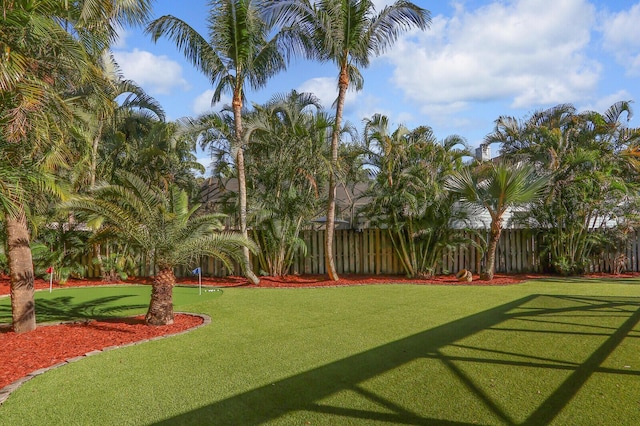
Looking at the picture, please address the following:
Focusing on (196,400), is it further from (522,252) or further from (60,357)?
(522,252)

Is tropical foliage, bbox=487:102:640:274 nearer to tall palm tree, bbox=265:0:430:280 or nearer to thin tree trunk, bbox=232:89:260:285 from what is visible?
tall palm tree, bbox=265:0:430:280

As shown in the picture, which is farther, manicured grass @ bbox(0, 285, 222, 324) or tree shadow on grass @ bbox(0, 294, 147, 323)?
manicured grass @ bbox(0, 285, 222, 324)

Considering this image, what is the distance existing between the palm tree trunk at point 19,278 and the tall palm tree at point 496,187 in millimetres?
9678

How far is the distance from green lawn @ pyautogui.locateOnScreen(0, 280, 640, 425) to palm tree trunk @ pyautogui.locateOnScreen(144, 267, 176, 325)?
0.77 m

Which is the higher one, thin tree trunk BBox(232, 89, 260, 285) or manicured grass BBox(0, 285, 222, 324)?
thin tree trunk BBox(232, 89, 260, 285)

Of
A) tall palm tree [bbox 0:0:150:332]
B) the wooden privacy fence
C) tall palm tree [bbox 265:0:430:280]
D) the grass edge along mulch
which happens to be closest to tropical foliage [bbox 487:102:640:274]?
the wooden privacy fence

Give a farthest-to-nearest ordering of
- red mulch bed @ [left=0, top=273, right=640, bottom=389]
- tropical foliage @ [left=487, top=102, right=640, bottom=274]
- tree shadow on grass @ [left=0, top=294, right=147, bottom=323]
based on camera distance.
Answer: tropical foliage @ [left=487, top=102, right=640, bottom=274]
tree shadow on grass @ [left=0, top=294, right=147, bottom=323]
red mulch bed @ [left=0, top=273, right=640, bottom=389]

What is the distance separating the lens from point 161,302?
7176 millimetres

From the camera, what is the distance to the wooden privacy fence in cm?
1408

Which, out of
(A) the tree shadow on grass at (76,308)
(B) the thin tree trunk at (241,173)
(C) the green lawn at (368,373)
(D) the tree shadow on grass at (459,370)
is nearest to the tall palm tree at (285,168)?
(B) the thin tree trunk at (241,173)

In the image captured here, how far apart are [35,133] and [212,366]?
3996 millimetres

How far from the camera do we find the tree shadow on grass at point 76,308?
834 centimetres

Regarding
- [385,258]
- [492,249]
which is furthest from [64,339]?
[492,249]

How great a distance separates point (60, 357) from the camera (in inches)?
218
